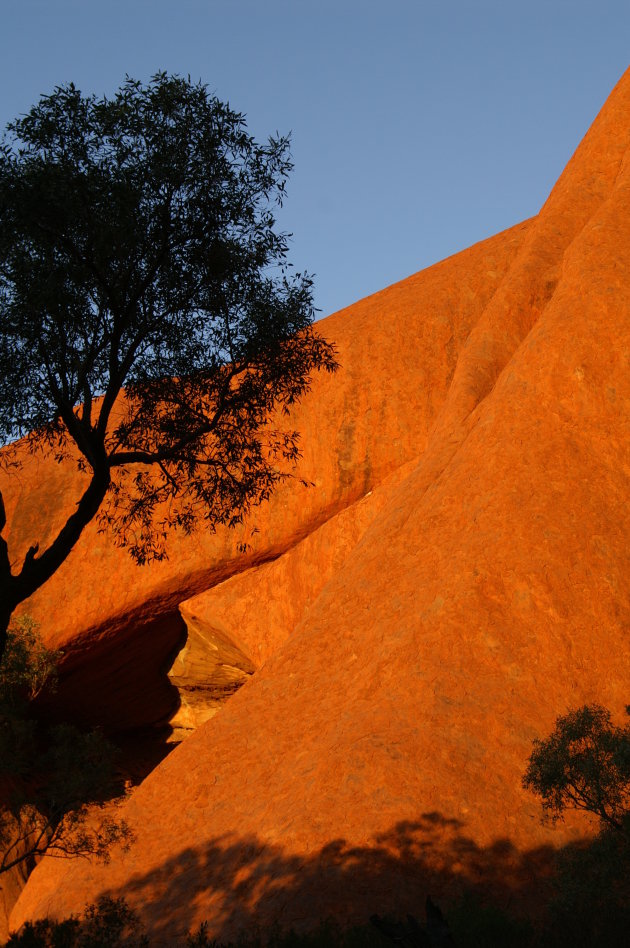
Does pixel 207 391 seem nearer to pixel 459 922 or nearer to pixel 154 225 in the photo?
pixel 154 225

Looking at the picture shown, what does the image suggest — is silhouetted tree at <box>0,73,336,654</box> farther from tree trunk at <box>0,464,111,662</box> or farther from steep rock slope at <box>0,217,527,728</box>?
steep rock slope at <box>0,217,527,728</box>

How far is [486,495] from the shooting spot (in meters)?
18.4

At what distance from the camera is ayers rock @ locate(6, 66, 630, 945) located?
13.3 m

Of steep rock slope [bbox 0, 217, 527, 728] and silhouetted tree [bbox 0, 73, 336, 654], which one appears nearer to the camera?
silhouetted tree [bbox 0, 73, 336, 654]

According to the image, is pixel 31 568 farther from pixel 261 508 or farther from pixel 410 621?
pixel 261 508

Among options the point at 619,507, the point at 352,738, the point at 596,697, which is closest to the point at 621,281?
the point at 619,507

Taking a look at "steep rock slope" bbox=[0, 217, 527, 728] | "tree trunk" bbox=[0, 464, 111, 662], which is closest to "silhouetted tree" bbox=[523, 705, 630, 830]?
"tree trunk" bbox=[0, 464, 111, 662]

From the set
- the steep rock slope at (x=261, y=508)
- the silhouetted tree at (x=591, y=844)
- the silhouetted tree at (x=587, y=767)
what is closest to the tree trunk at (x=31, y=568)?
the silhouetted tree at (x=587, y=767)

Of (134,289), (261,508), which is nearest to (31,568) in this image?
(134,289)

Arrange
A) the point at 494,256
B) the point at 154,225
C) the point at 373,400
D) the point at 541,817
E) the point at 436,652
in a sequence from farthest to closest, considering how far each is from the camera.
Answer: the point at 494,256
the point at 373,400
the point at 436,652
the point at 154,225
the point at 541,817

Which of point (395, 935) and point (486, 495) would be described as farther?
point (486, 495)

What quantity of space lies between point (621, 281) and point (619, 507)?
246 inches

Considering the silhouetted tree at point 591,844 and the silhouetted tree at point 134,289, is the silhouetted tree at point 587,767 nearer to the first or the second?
the silhouetted tree at point 591,844

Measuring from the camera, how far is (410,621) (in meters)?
17.0
